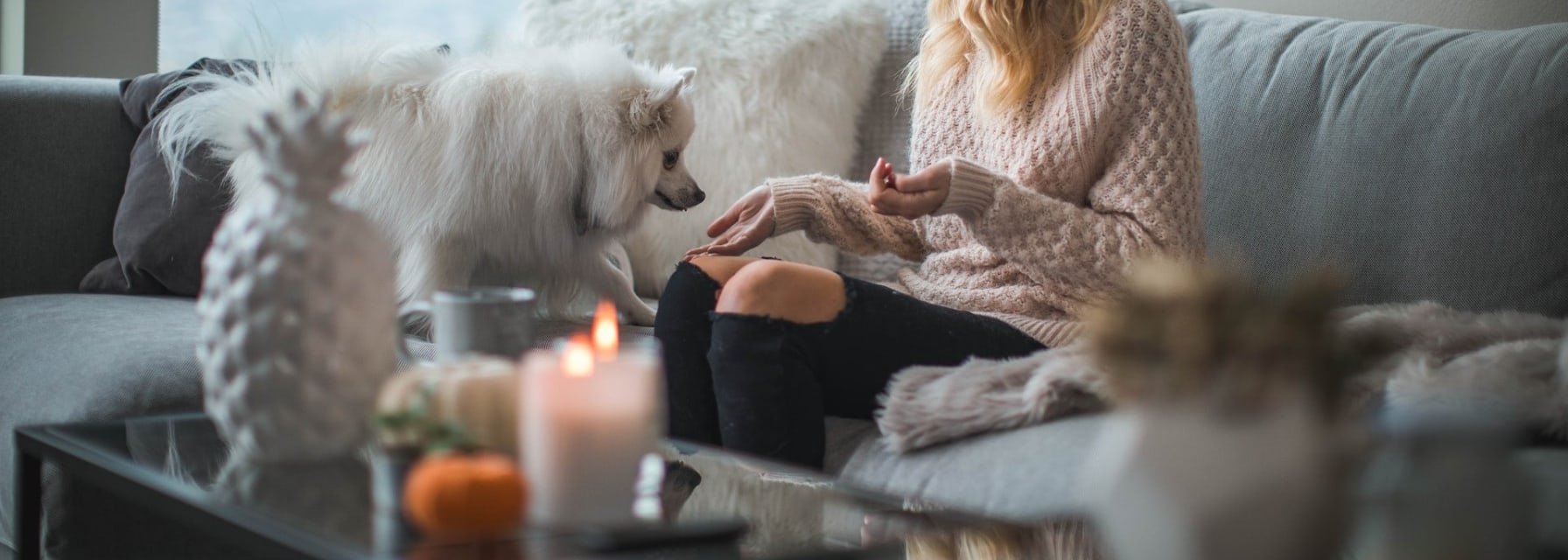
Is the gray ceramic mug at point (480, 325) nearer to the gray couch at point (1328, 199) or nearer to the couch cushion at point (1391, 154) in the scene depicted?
the gray couch at point (1328, 199)

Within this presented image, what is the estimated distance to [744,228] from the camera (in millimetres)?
1714

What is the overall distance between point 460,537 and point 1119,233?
1.03 m

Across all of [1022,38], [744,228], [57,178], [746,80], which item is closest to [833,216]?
[744,228]

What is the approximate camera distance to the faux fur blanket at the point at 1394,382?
1246 millimetres

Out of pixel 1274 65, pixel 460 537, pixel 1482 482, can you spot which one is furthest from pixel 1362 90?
pixel 460 537

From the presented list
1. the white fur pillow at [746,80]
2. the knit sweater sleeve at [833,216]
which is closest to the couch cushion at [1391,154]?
the knit sweater sleeve at [833,216]

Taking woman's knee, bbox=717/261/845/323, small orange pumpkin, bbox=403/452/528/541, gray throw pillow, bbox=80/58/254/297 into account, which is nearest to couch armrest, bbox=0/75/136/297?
gray throw pillow, bbox=80/58/254/297

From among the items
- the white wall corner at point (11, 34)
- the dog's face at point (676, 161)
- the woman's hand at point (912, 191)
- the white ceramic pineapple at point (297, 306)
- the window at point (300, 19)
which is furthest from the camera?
the window at point (300, 19)

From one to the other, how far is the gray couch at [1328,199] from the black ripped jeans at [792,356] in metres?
0.08

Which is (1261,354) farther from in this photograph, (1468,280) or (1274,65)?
(1274,65)

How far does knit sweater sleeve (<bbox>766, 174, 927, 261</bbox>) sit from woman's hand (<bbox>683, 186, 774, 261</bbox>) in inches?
0.6

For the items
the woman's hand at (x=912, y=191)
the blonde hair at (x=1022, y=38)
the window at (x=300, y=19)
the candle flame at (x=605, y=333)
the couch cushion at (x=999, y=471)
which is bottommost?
the couch cushion at (x=999, y=471)

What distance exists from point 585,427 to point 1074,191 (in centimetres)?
106

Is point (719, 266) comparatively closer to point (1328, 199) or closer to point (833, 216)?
point (833, 216)
